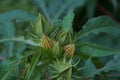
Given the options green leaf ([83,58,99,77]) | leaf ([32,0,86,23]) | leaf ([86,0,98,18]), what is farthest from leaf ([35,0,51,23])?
leaf ([86,0,98,18])

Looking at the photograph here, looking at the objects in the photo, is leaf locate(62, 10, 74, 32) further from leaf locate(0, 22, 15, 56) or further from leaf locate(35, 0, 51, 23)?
leaf locate(0, 22, 15, 56)

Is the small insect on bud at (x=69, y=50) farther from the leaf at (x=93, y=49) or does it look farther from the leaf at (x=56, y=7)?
the leaf at (x=56, y=7)

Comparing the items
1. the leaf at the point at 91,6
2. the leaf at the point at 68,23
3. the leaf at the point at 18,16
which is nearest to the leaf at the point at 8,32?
the leaf at the point at 18,16

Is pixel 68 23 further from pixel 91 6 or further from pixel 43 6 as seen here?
pixel 91 6

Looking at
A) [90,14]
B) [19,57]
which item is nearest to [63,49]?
[19,57]

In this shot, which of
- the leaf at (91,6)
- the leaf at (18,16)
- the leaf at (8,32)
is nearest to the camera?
the leaf at (18,16)

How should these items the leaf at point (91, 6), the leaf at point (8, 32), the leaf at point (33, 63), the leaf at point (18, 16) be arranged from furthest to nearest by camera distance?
the leaf at point (91, 6)
the leaf at point (8, 32)
the leaf at point (18, 16)
the leaf at point (33, 63)
